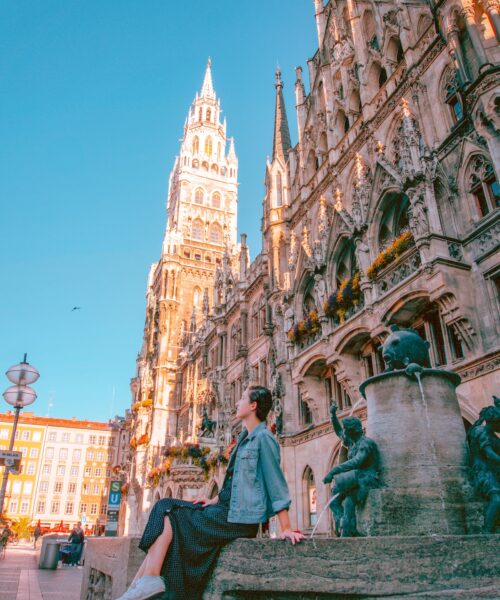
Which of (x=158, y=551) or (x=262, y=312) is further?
(x=262, y=312)

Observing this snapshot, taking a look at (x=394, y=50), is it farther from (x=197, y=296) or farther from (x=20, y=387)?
(x=197, y=296)

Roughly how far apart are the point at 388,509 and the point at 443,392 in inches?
72.4

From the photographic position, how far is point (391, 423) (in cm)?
691

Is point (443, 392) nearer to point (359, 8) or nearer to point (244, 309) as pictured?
point (359, 8)

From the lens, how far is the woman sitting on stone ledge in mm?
3607

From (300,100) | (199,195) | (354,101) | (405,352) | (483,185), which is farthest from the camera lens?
(199,195)

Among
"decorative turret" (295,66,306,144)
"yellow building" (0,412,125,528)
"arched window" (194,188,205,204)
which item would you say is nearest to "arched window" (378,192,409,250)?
"decorative turret" (295,66,306,144)

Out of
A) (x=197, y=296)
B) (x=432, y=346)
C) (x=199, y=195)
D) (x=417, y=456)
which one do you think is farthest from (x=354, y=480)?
(x=199, y=195)

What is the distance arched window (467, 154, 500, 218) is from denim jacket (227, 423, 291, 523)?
12.8 meters

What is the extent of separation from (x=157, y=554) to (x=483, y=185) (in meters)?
14.4

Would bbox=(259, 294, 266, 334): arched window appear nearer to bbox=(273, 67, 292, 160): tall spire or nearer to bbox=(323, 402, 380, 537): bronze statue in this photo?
bbox=(273, 67, 292, 160): tall spire

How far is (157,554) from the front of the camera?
143 inches

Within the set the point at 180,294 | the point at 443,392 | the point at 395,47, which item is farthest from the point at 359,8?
the point at 180,294

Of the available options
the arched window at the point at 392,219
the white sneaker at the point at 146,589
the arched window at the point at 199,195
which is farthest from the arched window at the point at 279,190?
the arched window at the point at 199,195
